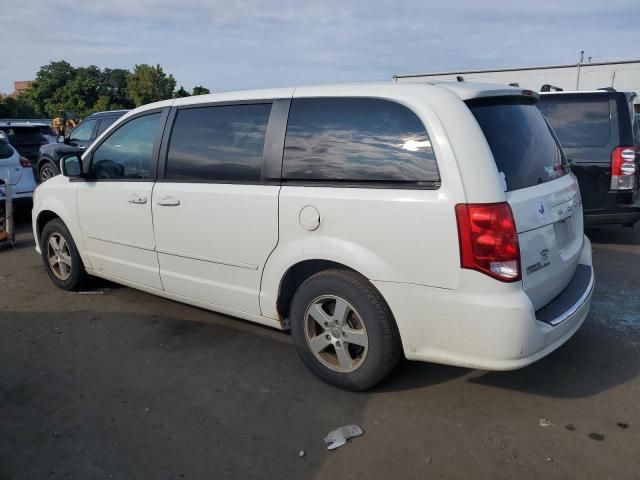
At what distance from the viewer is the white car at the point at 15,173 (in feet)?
27.6

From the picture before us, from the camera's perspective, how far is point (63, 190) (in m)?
4.89

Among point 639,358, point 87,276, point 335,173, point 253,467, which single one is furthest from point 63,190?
point 639,358

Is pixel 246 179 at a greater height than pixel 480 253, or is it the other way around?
pixel 246 179

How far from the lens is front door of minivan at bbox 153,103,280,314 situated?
346 cm

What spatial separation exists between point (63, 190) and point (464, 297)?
3886 millimetres

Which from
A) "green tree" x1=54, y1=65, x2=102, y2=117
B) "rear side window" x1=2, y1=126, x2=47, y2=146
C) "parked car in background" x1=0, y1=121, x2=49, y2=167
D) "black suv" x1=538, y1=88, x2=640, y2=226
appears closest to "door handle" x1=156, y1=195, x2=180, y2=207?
"black suv" x1=538, y1=88, x2=640, y2=226

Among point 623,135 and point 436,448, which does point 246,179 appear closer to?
point 436,448

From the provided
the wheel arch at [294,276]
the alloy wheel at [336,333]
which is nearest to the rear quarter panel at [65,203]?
the wheel arch at [294,276]

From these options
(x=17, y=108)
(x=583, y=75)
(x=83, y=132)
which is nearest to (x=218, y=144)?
(x=83, y=132)

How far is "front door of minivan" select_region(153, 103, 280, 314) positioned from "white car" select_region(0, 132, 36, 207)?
5.78m

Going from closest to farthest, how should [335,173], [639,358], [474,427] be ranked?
[474,427], [335,173], [639,358]

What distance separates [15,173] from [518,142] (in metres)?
8.21

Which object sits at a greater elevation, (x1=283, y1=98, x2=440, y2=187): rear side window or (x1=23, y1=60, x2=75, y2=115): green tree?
(x1=23, y1=60, x2=75, y2=115): green tree

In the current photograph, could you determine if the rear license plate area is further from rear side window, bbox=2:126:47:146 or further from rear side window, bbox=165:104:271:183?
rear side window, bbox=2:126:47:146
